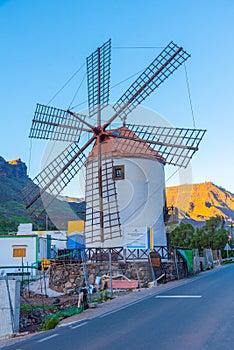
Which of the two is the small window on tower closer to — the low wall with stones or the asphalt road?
the low wall with stones

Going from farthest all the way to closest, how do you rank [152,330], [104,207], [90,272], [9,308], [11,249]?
[11,249] < [104,207] < [90,272] < [9,308] < [152,330]

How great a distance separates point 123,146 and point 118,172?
160cm

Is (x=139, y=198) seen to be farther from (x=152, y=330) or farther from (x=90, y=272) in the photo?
(x=152, y=330)

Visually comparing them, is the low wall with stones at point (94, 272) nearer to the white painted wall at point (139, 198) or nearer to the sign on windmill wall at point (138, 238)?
the sign on windmill wall at point (138, 238)

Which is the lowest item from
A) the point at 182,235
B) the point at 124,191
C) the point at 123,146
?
the point at 182,235

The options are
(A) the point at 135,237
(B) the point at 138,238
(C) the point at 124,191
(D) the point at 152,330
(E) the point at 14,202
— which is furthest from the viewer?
(E) the point at 14,202

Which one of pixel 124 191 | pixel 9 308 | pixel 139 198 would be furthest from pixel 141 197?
pixel 9 308

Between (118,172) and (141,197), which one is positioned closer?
(141,197)

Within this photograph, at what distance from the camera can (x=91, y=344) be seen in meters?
7.51

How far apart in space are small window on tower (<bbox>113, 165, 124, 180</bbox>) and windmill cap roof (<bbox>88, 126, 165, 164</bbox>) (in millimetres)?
720

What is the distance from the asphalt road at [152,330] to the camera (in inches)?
287

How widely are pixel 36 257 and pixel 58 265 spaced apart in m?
9.01

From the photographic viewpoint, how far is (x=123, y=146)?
2622cm

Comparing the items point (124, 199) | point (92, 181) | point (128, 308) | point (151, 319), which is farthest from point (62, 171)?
point (151, 319)
